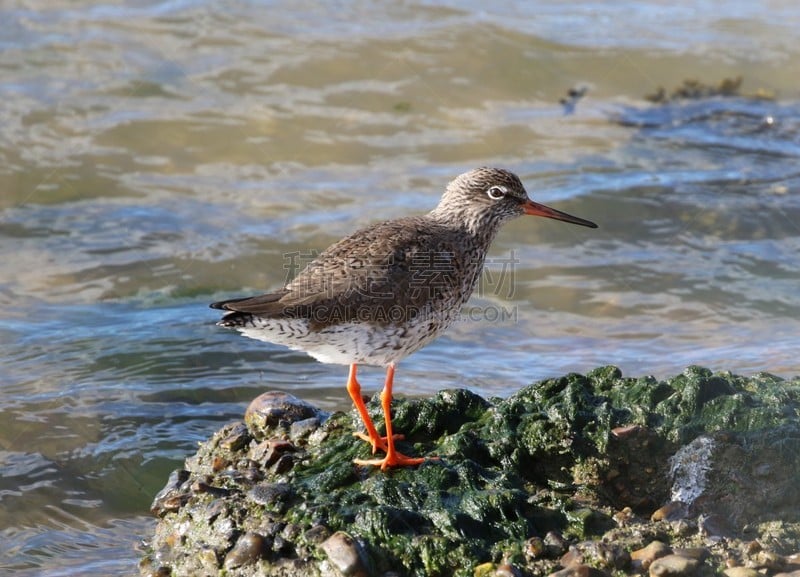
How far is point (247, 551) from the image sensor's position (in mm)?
4715

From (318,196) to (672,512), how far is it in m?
7.37

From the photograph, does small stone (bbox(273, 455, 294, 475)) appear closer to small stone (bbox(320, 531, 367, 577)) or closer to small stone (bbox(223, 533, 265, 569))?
small stone (bbox(223, 533, 265, 569))

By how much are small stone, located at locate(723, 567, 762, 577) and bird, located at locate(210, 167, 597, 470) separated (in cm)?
166

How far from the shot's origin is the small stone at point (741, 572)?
4152 mm

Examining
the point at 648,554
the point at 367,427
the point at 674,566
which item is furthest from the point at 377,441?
the point at 674,566

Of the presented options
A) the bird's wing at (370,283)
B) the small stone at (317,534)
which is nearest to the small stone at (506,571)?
the small stone at (317,534)

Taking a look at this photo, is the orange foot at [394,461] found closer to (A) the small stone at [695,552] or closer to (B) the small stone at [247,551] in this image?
(B) the small stone at [247,551]

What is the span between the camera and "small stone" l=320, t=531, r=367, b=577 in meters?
4.46

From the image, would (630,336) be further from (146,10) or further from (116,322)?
(146,10)

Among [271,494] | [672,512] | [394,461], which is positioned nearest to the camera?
[672,512]

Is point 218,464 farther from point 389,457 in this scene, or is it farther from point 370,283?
point 370,283

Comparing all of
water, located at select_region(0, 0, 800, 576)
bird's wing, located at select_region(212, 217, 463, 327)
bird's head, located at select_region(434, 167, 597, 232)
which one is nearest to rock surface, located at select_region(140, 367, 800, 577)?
bird's wing, located at select_region(212, 217, 463, 327)

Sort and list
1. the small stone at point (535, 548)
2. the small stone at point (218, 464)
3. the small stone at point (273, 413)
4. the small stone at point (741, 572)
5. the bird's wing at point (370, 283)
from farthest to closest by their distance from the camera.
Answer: the small stone at point (273, 413), the small stone at point (218, 464), the bird's wing at point (370, 283), the small stone at point (535, 548), the small stone at point (741, 572)

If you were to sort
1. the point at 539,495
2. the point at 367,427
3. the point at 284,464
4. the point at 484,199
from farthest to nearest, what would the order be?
the point at 484,199, the point at 367,427, the point at 284,464, the point at 539,495
